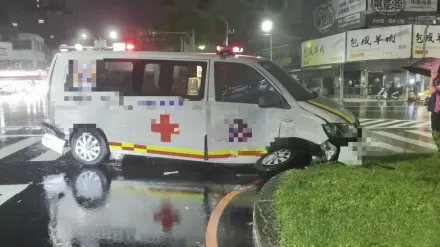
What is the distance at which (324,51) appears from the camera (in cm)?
3369

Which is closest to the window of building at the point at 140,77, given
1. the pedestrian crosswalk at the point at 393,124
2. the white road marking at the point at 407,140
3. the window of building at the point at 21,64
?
the white road marking at the point at 407,140

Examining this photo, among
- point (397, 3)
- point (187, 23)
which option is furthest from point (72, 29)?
point (397, 3)

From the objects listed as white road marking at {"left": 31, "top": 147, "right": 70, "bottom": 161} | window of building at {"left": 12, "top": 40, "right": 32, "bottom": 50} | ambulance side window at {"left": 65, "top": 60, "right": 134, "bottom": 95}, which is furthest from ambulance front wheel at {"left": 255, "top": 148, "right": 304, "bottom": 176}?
window of building at {"left": 12, "top": 40, "right": 32, "bottom": 50}

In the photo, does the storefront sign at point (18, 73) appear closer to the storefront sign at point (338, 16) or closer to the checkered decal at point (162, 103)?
the storefront sign at point (338, 16)

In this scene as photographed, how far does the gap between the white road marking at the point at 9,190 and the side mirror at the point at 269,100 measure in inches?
159

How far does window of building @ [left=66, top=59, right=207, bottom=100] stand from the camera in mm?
7488

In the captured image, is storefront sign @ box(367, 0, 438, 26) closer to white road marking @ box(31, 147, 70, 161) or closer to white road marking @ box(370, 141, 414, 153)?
white road marking @ box(370, 141, 414, 153)

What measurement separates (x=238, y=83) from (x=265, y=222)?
11.2ft

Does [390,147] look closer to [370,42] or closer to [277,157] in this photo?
[277,157]

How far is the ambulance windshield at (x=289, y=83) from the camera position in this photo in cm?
733

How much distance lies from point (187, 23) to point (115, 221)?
36194mm

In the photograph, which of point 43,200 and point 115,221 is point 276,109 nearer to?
point 115,221

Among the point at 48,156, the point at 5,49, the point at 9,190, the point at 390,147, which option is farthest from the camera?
the point at 5,49

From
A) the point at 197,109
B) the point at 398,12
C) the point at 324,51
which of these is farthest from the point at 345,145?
the point at 324,51
